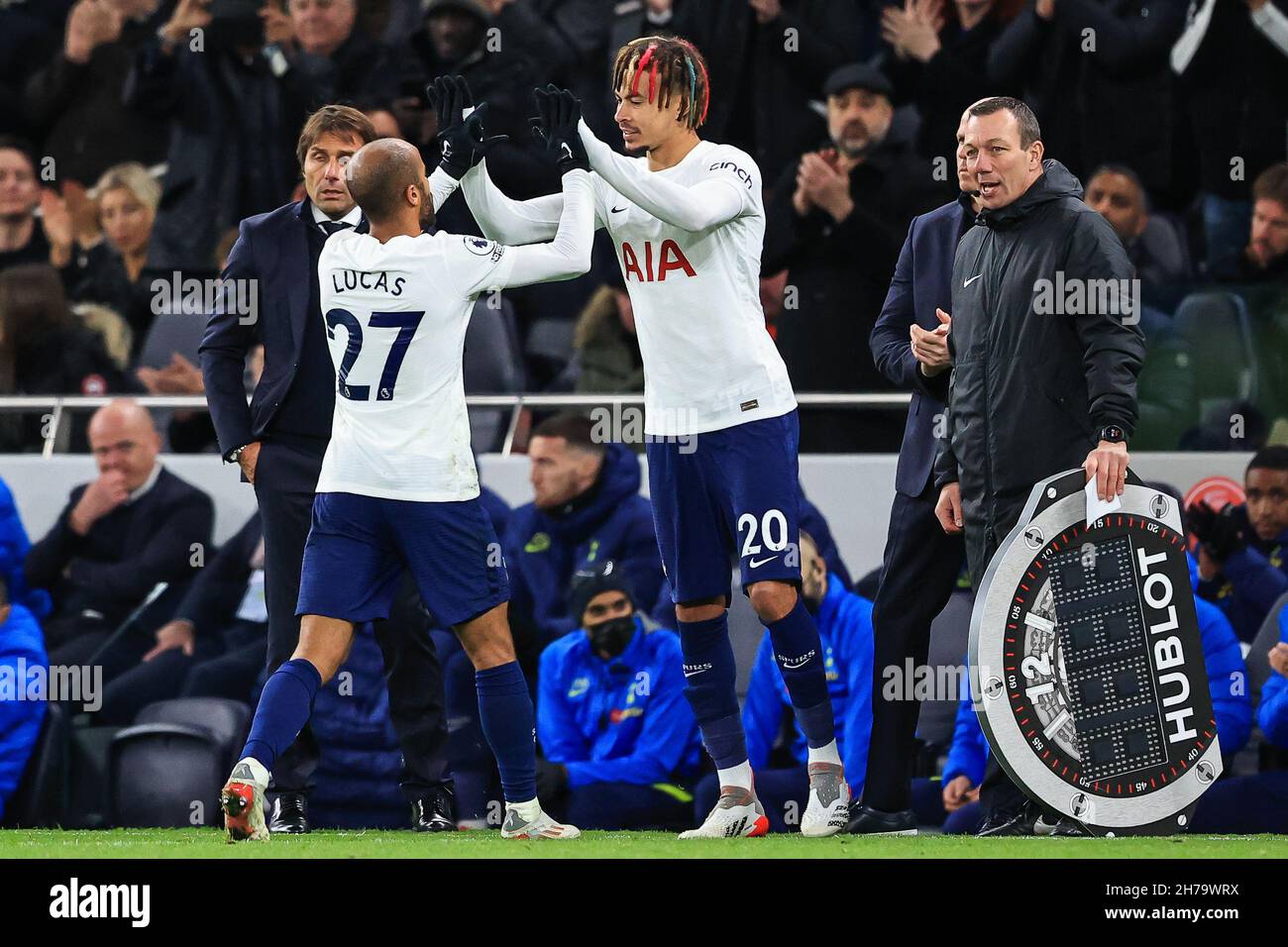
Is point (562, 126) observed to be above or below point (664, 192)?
above

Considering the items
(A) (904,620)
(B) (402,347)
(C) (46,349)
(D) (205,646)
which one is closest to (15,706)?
(D) (205,646)

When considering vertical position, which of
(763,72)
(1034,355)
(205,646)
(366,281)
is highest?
(763,72)

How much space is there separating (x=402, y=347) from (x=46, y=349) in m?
3.90

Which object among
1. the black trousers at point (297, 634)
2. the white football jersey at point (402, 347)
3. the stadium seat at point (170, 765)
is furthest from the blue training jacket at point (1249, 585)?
the stadium seat at point (170, 765)

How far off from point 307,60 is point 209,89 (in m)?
0.49

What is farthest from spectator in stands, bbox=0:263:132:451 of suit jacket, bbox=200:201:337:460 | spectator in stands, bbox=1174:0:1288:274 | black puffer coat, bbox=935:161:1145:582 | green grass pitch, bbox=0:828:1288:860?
spectator in stands, bbox=1174:0:1288:274

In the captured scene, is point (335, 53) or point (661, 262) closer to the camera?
point (661, 262)

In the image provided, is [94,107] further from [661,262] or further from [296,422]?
[661,262]

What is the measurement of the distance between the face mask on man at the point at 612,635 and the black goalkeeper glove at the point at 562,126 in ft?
6.98

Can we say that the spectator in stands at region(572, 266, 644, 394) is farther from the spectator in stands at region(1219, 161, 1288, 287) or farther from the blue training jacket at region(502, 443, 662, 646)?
the spectator in stands at region(1219, 161, 1288, 287)

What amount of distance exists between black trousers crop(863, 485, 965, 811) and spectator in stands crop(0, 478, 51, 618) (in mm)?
3554

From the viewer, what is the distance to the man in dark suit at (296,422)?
556cm

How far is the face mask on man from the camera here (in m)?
6.43
